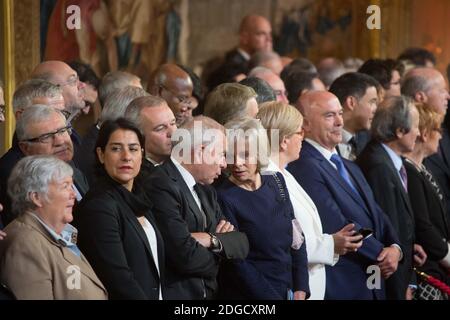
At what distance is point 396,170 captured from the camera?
1048cm

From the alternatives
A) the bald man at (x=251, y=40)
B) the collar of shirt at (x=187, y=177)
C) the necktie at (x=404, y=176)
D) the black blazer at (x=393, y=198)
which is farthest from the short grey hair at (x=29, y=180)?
the bald man at (x=251, y=40)

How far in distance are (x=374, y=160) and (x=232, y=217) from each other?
2.18 m

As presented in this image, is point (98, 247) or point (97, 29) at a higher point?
point (97, 29)

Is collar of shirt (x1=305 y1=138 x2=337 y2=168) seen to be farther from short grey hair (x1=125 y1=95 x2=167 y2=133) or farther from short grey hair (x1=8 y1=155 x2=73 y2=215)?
short grey hair (x1=8 y1=155 x2=73 y2=215)

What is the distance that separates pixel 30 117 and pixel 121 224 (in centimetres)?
102

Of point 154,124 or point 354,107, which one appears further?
point 354,107

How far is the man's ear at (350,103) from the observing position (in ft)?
36.2

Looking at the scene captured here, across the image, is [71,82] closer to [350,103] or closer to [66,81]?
[66,81]

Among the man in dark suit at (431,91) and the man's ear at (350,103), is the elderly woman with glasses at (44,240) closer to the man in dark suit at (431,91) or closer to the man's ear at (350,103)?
the man's ear at (350,103)

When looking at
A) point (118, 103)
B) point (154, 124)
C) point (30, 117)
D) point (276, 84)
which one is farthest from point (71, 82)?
point (276, 84)

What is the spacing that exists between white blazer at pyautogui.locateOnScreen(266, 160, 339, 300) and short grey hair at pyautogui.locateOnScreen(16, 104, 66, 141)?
5.52ft

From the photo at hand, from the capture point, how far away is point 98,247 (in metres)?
7.55
